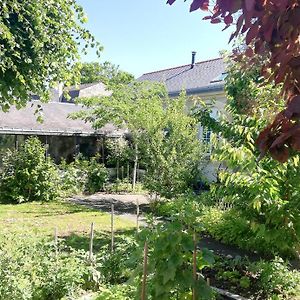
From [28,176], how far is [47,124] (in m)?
4.88

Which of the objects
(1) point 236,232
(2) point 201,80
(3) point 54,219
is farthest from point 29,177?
(2) point 201,80

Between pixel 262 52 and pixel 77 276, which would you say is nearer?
pixel 262 52

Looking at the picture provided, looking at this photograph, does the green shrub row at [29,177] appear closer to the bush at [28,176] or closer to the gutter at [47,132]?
the bush at [28,176]

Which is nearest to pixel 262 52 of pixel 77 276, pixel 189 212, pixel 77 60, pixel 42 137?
pixel 189 212

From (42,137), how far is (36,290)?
1405 cm

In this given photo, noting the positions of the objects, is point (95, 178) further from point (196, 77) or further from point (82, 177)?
point (196, 77)

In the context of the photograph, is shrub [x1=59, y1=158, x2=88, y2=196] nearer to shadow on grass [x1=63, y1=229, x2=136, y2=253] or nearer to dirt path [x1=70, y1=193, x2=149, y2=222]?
dirt path [x1=70, y1=193, x2=149, y2=222]

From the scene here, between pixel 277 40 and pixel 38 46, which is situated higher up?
pixel 38 46

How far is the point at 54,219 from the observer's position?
10875 millimetres

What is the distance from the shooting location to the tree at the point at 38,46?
5.45 m

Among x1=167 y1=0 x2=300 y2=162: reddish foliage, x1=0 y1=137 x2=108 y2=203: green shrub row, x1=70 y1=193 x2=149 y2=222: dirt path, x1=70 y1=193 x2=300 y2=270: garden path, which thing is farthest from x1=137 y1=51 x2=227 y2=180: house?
x1=167 y1=0 x2=300 y2=162: reddish foliage

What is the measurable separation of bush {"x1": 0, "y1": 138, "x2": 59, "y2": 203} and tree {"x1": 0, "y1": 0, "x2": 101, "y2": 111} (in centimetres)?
805

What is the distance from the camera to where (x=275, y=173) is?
458 cm

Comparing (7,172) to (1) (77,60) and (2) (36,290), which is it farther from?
(2) (36,290)
